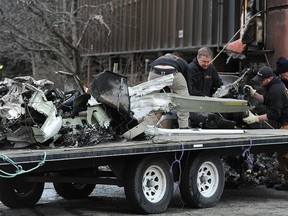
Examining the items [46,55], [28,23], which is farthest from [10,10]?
[46,55]

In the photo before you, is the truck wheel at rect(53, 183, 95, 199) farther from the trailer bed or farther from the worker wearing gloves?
the worker wearing gloves

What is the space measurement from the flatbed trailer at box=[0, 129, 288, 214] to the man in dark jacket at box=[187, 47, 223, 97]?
153 cm

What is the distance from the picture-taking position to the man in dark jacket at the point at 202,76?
9.98 m

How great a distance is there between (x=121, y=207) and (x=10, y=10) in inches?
436

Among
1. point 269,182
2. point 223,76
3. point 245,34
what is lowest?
point 269,182

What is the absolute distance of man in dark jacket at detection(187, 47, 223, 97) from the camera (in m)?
9.98

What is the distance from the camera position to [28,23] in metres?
18.8

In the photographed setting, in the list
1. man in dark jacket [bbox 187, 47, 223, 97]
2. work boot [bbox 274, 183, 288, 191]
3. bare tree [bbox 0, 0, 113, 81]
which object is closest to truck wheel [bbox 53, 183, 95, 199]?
man in dark jacket [bbox 187, 47, 223, 97]

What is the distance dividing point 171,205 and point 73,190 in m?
1.62

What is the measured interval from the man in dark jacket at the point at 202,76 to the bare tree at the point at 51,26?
28.0 feet

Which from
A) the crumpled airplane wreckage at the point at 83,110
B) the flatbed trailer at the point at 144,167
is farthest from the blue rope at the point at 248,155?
the crumpled airplane wreckage at the point at 83,110

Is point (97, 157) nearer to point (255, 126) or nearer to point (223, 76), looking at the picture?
point (255, 126)

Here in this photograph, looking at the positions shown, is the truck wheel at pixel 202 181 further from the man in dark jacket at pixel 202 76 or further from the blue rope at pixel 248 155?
the man in dark jacket at pixel 202 76

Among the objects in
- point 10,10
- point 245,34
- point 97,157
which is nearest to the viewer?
point 97,157
